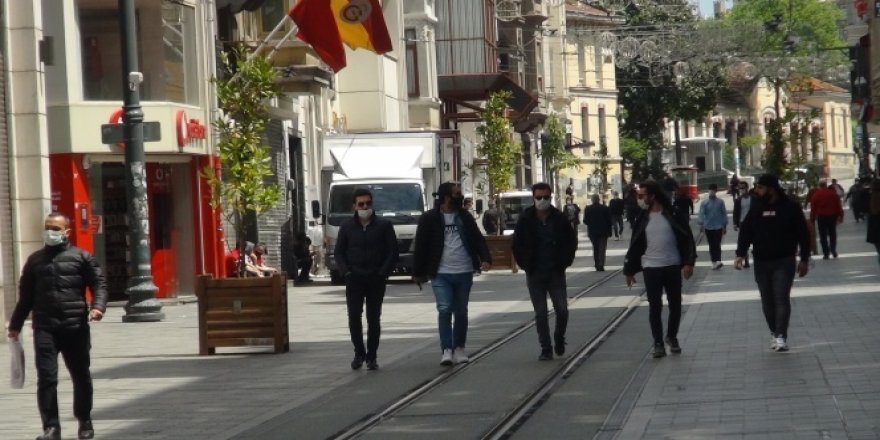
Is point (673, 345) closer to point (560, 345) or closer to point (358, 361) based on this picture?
point (560, 345)

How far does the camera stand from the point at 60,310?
13281 mm

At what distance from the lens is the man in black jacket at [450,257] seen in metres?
18.1

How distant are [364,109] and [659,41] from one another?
33.8 m

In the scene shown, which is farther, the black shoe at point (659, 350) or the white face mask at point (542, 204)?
the white face mask at point (542, 204)

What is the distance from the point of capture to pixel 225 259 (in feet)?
113

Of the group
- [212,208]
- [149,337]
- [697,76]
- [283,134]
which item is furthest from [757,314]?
[697,76]

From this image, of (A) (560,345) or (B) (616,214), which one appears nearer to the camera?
(A) (560,345)

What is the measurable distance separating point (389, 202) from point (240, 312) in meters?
18.5

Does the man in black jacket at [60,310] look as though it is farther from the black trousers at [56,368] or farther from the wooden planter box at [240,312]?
the wooden planter box at [240,312]

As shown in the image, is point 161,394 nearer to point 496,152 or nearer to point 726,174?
point 496,152

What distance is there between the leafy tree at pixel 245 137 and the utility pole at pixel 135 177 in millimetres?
1271

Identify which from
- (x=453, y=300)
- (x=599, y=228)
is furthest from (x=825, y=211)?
(x=453, y=300)

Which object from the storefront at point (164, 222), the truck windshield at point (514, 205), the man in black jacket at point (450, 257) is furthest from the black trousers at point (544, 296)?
the truck windshield at point (514, 205)

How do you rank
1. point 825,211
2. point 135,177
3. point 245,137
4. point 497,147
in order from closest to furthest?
point 135,177, point 245,137, point 825,211, point 497,147
